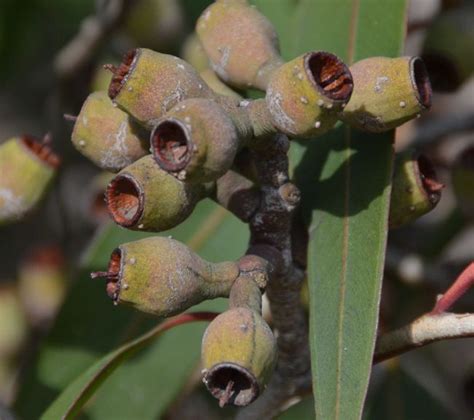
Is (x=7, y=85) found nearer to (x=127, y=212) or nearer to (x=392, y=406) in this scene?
(x=392, y=406)

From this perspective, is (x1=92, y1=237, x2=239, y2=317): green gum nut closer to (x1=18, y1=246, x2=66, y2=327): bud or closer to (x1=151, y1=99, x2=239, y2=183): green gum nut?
(x1=151, y1=99, x2=239, y2=183): green gum nut

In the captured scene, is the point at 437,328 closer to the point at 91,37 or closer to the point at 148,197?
the point at 148,197

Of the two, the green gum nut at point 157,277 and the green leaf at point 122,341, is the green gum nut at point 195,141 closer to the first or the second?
the green gum nut at point 157,277

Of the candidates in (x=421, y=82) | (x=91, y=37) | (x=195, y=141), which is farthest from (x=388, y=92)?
(x=91, y=37)

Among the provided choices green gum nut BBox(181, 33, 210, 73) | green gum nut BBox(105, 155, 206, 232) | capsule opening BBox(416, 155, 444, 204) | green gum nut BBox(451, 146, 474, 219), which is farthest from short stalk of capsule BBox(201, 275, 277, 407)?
green gum nut BBox(181, 33, 210, 73)

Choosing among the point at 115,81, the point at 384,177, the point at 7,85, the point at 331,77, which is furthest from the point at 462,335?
the point at 7,85

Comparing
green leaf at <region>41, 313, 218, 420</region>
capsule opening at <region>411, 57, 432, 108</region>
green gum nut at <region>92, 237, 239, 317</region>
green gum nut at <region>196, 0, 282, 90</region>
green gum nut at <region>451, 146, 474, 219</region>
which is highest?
green gum nut at <region>196, 0, 282, 90</region>
